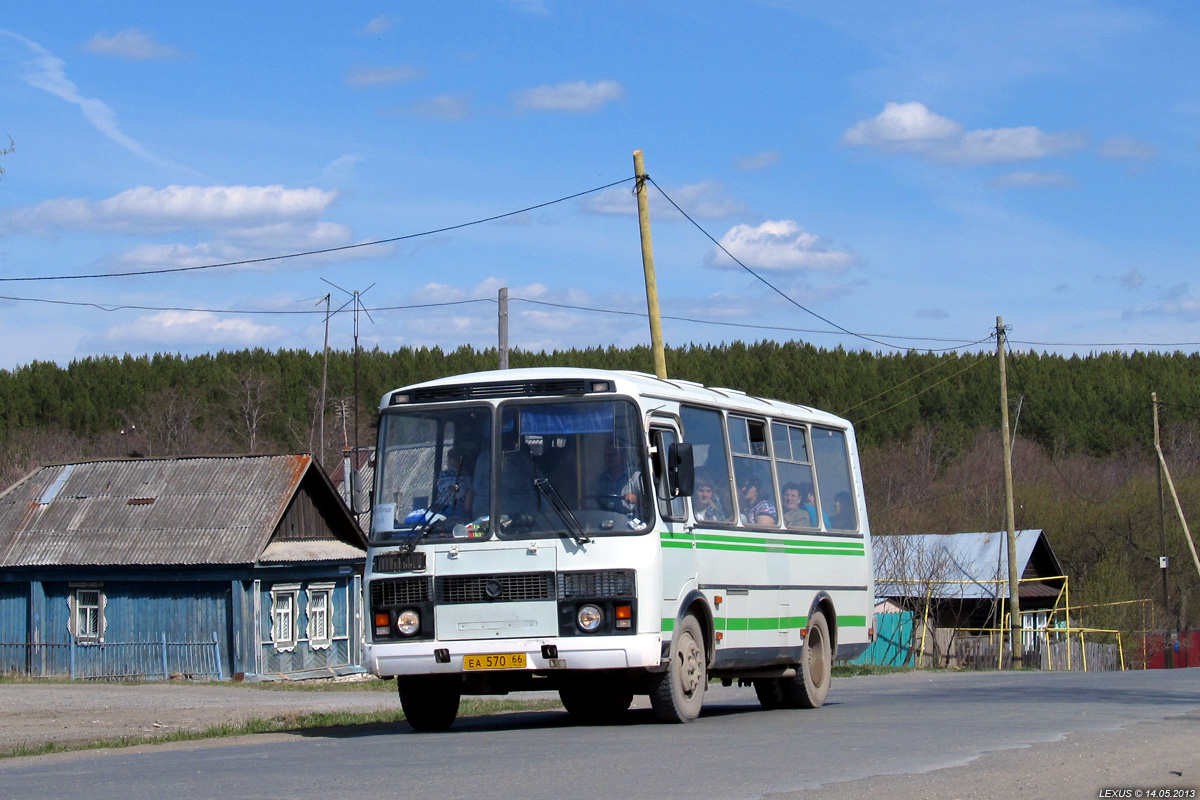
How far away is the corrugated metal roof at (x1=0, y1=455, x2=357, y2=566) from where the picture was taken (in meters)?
32.5

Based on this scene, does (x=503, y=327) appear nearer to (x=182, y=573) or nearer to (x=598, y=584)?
(x=182, y=573)

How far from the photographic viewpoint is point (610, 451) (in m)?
11.8

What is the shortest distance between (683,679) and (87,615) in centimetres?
2479

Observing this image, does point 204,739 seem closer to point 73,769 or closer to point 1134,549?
point 73,769

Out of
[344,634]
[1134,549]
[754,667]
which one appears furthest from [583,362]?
[754,667]

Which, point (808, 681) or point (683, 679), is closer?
point (683, 679)

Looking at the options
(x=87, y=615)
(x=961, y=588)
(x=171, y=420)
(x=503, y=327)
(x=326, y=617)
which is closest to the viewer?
(x=503, y=327)

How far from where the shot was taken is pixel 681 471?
1182cm

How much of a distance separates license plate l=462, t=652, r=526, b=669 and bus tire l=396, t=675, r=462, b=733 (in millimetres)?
795

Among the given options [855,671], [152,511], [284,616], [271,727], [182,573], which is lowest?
[855,671]

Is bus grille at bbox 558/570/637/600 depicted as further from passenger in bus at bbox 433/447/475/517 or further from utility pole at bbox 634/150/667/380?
utility pole at bbox 634/150/667/380

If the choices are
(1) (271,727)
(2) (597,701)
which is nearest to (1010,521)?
(2) (597,701)

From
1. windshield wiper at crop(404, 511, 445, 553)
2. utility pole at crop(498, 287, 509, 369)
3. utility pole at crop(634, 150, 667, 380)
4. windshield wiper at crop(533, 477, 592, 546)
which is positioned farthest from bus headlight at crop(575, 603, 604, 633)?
utility pole at crop(498, 287, 509, 369)

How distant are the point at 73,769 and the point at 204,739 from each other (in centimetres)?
272
